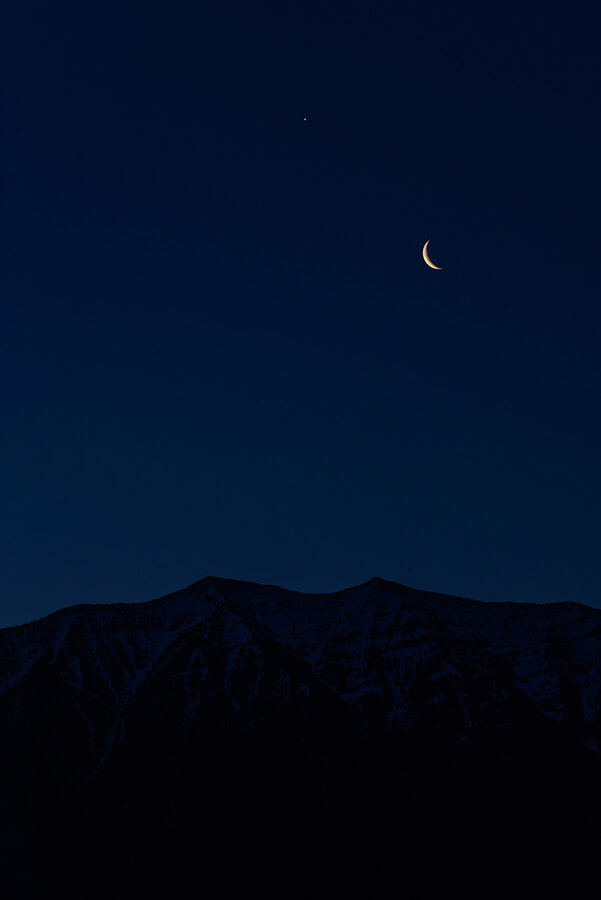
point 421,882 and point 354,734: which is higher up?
point 354,734

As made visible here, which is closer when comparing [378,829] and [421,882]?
[421,882]

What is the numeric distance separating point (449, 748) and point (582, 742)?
2601 cm

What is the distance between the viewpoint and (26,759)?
193 metres

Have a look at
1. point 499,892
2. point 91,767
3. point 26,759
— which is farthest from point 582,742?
point 26,759

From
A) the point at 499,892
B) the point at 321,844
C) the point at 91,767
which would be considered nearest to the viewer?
the point at 499,892

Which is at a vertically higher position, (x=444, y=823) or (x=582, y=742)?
(x=582, y=742)

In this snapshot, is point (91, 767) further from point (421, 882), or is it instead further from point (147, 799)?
point (421, 882)

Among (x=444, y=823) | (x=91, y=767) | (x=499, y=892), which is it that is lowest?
(x=499, y=892)

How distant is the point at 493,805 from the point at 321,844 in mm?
33622

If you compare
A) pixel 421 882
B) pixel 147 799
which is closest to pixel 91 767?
pixel 147 799

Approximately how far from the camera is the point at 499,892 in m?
166

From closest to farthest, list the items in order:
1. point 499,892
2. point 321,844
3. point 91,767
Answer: point 499,892
point 321,844
point 91,767

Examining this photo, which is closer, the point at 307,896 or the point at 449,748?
the point at 307,896

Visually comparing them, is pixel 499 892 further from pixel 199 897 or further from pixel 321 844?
pixel 199 897
